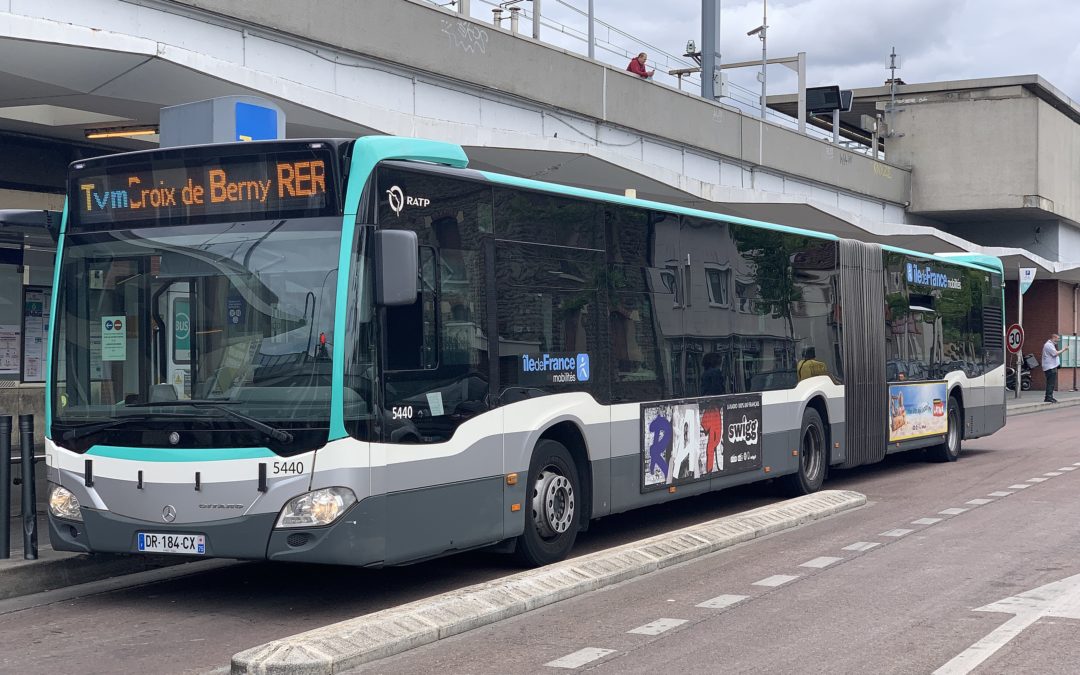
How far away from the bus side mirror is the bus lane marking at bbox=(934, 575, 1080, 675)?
3.67 meters

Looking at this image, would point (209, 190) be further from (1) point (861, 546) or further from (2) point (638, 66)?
(2) point (638, 66)

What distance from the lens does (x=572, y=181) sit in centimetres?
1870

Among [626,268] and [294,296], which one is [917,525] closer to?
[626,268]

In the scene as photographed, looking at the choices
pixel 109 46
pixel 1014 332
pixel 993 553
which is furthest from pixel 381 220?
pixel 1014 332

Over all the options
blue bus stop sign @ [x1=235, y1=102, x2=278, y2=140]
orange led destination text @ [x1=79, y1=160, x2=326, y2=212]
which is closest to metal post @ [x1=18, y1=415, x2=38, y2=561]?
orange led destination text @ [x1=79, y1=160, x2=326, y2=212]

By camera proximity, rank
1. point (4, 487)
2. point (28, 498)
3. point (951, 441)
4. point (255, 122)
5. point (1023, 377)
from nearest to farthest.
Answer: point (28, 498), point (4, 487), point (255, 122), point (951, 441), point (1023, 377)

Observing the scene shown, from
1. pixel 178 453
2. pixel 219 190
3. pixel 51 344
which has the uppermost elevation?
pixel 219 190

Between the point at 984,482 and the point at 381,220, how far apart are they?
10.4m

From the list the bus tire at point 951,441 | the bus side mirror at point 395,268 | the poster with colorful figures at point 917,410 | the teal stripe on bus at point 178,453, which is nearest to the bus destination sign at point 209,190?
the bus side mirror at point 395,268

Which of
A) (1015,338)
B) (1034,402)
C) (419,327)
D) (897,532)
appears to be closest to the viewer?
(419,327)

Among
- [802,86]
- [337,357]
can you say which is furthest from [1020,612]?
[802,86]

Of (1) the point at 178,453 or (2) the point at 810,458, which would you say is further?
(2) the point at 810,458

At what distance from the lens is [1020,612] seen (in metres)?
7.72

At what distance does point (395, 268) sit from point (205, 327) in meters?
1.26
